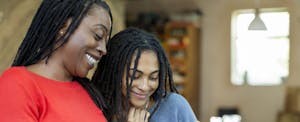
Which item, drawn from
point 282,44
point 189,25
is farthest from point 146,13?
point 282,44

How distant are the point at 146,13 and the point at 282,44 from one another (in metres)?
1.99

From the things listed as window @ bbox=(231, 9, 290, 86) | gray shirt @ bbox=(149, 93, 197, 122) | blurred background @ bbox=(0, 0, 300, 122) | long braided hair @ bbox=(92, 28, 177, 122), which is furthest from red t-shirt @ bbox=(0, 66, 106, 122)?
window @ bbox=(231, 9, 290, 86)

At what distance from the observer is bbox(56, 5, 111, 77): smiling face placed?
1.17m

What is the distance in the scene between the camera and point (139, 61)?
4.45 feet

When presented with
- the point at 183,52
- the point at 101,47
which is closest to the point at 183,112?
the point at 101,47

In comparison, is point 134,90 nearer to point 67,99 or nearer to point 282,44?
point 67,99

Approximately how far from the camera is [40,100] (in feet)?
3.69

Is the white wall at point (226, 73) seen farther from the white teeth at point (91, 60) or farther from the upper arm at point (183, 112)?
the white teeth at point (91, 60)

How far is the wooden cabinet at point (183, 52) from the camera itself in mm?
6750

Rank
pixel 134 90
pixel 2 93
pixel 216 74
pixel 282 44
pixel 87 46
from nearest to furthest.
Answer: pixel 2 93 → pixel 87 46 → pixel 134 90 → pixel 282 44 → pixel 216 74

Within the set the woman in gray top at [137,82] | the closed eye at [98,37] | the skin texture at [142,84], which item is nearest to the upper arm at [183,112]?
the woman in gray top at [137,82]

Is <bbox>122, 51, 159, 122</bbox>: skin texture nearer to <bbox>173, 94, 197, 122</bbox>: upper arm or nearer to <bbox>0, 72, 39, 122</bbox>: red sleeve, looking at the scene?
<bbox>173, 94, 197, 122</bbox>: upper arm

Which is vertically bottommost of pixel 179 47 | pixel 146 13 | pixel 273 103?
pixel 273 103

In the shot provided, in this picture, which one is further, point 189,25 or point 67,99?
point 189,25
